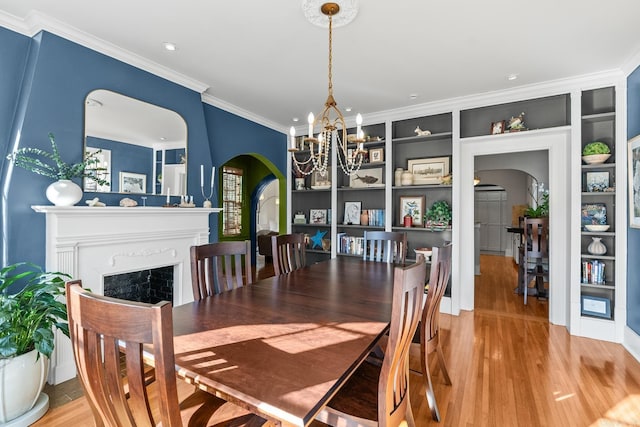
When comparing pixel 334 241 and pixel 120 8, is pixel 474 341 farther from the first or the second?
pixel 120 8

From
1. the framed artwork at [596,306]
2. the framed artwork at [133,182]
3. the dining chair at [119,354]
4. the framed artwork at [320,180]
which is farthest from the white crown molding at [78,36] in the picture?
the framed artwork at [596,306]

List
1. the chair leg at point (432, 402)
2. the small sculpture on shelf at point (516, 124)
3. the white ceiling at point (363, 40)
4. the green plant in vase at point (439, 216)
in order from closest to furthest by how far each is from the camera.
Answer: the chair leg at point (432, 402), the white ceiling at point (363, 40), the small sculpture on shelf at point (516, 124), the green plant in vase at point (439, 216)

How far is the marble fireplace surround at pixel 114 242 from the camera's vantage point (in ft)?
7.53

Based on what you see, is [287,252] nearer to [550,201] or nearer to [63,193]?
[63,193]

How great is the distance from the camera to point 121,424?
35.3 inches

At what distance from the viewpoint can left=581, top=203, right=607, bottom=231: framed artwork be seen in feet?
10.5

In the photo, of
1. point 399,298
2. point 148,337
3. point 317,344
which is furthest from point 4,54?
point 399,298

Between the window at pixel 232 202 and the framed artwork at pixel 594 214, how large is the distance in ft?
21.5

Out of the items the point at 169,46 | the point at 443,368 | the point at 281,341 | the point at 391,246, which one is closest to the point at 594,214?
the point at 391,246

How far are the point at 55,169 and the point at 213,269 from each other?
1.50 meters

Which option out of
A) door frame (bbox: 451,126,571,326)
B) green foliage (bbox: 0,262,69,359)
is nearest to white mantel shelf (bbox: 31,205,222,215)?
green foliage (bbox: 0,262,69,359)

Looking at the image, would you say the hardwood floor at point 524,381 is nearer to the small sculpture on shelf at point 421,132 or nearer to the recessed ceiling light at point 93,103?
the recessed ceiling light at point 93,103

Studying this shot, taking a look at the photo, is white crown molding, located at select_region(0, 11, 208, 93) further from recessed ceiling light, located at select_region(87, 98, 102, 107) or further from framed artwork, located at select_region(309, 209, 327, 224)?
framed artwork, located at select_region(309, 209, 327, 224)

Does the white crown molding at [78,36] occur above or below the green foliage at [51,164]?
above
